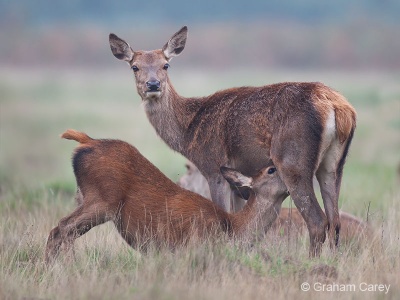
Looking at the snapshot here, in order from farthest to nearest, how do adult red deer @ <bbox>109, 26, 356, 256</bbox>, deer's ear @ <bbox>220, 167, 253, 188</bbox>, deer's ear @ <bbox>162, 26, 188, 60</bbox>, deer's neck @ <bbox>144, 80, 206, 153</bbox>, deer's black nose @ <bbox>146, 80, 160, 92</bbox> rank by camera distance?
deer's ear @ <bbox>162, 26, 188, 60</bbox> → deer's neck @ <bbox>144, 80, 206, 153</bbox> → deer's black nose @ <bbox>146, 80, 160, 92</bbox> → deer's ear @ <bbox>220, 167, 253, 188</bbox> → adult red deer @ <bbox>109, 26, 356, 256</bbox>

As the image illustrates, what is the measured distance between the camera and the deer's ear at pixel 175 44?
43.0 feet

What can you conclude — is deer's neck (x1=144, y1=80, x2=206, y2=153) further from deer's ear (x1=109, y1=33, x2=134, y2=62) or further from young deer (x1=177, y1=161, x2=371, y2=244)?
young deer (x1=177, y1=161, x2=371, y2=244)

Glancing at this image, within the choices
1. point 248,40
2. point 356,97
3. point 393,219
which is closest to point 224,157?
point 393,219

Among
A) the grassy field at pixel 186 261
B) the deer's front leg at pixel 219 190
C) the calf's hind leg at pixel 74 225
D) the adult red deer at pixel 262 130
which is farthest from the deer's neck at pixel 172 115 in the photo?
the calf's hind leg at pixel 74 225

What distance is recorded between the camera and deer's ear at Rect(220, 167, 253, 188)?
1140cm

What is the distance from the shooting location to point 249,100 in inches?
464

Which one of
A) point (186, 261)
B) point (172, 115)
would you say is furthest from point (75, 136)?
point (186, 261)

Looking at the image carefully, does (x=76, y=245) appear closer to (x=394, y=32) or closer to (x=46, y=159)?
(x=46, y=159)

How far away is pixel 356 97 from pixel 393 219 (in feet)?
87.5

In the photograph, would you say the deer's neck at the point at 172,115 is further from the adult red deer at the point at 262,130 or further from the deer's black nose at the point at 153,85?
the deer's black nose at the point at 153,85

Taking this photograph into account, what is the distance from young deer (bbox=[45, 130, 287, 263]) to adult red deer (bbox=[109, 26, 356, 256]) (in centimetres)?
40

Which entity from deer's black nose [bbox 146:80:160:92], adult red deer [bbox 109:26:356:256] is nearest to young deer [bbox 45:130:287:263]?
adult red deer [bbox 109:26:356:256]

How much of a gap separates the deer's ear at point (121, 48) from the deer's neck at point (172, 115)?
1.98 feet

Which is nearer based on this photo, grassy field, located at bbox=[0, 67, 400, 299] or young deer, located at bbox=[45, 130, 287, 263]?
grassy field, located at bbox=[0, 67, 400, 299]
